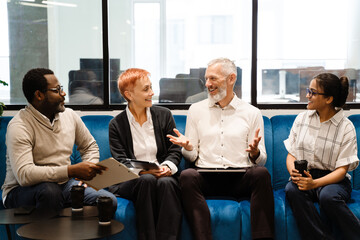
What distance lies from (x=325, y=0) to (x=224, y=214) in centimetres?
239

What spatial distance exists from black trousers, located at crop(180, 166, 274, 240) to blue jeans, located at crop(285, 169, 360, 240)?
175 mm

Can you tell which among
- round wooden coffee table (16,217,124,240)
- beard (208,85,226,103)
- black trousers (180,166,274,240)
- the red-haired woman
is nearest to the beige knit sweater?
the red-haired woman

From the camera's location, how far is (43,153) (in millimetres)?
3047

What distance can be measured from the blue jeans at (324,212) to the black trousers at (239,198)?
0.18m

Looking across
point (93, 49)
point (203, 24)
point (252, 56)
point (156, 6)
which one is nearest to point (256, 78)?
point (252, 56)

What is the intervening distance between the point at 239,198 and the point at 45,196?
4.31ft

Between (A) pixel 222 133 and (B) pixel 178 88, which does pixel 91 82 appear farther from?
(A) pixel 222 133

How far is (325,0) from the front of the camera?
4.25 metres

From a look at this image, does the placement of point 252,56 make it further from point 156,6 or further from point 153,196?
point 153,196

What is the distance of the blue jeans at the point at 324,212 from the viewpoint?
2855 mm

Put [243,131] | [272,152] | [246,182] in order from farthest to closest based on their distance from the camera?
1. [272,152]
2. [243,131]
3. [246,182]

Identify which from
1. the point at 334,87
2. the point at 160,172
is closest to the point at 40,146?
the point at 160,172

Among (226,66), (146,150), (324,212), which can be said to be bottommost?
(324,212)

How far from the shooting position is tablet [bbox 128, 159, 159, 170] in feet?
9.64
